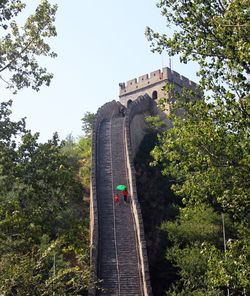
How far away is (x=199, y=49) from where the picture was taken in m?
12.9

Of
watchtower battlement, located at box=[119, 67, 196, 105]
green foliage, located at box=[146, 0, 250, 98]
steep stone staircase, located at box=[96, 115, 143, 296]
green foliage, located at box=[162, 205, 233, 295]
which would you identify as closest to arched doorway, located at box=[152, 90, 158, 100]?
watchtower battlement, located at box=[119, 67, 196, 105]

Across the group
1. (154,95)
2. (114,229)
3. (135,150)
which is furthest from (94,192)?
(154,95)

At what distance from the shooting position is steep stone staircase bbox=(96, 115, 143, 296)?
19219 mm

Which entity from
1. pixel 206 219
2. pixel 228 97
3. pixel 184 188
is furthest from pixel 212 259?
pixel 206 219

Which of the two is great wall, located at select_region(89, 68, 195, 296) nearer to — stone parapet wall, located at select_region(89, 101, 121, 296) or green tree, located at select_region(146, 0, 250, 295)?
stone parapet wall, located at select_region(89, 101, 121, 296)

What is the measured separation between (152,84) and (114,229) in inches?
915

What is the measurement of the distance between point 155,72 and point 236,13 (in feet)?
108

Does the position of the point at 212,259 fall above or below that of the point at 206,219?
below

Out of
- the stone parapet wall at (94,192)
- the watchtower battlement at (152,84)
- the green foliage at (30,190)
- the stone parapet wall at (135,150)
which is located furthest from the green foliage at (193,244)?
the watchtower battlement at (152,84)

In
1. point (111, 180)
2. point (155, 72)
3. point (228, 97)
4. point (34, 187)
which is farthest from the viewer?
point (155, 72)

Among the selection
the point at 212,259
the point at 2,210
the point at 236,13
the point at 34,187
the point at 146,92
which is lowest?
the point at 212,259

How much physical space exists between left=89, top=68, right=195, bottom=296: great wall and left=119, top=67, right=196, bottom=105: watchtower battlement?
121 cm

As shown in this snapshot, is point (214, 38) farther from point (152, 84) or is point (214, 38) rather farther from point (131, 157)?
point (152, 84)

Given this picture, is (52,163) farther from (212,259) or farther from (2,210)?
(212,259)
